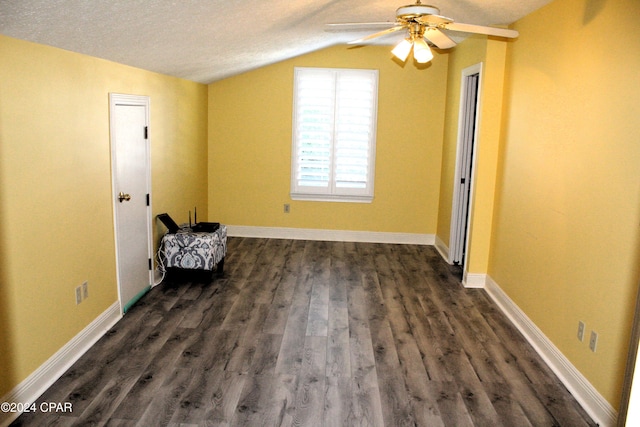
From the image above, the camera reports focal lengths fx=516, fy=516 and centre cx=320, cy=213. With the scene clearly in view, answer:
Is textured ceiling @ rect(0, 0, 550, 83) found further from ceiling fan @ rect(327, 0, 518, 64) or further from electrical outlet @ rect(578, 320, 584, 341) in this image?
electrical outlet @ rect(578, 320, 584, 341)

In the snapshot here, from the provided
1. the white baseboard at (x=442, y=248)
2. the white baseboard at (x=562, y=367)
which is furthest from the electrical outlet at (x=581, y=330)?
the white baseboard at (x=442, y=248)

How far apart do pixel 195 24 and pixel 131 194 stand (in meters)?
1.68

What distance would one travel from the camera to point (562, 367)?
3.49 metres

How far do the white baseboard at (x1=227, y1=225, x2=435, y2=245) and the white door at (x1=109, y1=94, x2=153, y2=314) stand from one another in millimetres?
2368

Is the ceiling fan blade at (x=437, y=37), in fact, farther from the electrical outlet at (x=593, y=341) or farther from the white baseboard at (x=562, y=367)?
the white baseboard at (x=562, y=367)

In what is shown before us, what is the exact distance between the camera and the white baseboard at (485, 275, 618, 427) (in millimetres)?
2953

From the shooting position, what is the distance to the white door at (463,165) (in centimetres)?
577

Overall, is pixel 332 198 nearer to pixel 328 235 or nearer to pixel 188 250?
pixel 328 235

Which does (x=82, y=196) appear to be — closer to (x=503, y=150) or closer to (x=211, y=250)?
(x=211, y=250)

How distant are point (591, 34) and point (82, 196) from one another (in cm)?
355

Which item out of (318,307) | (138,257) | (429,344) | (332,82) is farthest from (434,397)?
(332,82)

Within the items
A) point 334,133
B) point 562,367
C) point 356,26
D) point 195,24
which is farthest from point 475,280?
point 195,24

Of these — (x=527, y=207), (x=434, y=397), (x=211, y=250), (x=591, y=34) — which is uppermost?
A: (x=591, y=34)

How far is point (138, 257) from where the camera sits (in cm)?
464
